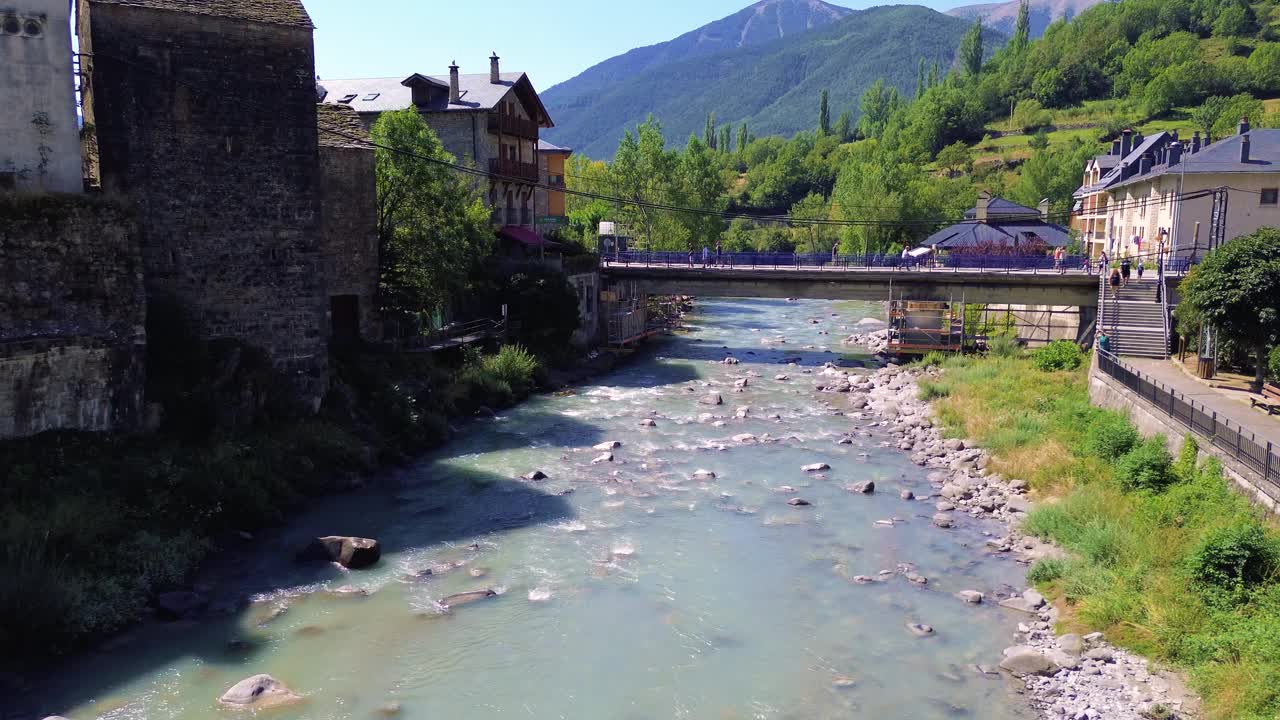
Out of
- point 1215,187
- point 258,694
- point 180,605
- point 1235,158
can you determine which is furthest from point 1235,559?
point 1235,158

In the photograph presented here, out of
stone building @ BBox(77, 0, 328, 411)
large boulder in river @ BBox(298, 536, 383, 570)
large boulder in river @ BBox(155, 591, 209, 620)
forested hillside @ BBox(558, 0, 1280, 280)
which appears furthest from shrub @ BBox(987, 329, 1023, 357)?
large boulder in river @ BBox(155, 591, 209, 620)

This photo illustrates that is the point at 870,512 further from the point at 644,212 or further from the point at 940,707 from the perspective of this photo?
the point at 644,212

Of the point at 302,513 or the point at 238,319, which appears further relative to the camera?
the point at 238,319

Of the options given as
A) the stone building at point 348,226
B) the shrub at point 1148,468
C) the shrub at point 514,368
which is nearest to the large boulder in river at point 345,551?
the stone building at point 348,226

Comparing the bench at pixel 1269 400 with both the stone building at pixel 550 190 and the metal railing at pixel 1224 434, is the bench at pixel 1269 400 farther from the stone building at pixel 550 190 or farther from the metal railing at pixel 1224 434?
the stone building at pixel 550 190

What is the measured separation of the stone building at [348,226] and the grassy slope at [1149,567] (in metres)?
19.9

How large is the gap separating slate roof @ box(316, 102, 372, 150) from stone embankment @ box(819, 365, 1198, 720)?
19663mm

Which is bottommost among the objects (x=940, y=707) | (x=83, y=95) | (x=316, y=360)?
(x=940, y=707)

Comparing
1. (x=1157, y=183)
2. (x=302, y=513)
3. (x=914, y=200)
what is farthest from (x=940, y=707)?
(x=914, y=200)

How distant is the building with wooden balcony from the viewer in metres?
43.6

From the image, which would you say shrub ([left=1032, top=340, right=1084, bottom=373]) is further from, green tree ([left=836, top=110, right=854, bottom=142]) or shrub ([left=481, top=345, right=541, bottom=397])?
green tree ([left=836, top=110, right=854, bottom=142])

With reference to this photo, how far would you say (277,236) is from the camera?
72.4ft

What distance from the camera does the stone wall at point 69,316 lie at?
16328 mm

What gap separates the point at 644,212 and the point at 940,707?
5870cm
